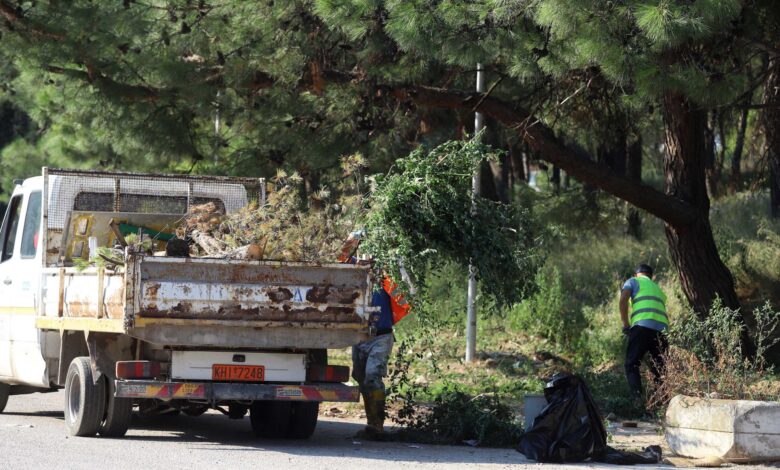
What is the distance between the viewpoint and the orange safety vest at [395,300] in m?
9.70

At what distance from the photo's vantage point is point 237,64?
13766mm

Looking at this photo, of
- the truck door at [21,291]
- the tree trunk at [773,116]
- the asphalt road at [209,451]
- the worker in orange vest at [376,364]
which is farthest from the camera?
the tree trunk at [773,116]

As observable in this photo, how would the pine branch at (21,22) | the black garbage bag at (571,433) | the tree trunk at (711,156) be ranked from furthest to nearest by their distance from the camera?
the tree trunk at (711,156) → the pine branch at (21,22) → the black garbage bag at (571,433)

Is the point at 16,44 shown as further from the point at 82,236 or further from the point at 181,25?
the point at 82,236

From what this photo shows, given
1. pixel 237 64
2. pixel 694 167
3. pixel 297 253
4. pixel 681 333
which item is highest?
pixel 237 64

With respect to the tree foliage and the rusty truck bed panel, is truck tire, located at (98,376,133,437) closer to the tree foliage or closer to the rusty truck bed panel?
the rusty truck bed panel

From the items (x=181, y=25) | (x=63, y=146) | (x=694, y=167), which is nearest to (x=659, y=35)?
(x=694, y=167)

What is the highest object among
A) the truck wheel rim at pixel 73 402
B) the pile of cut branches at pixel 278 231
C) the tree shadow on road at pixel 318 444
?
the pile of cut branches at pixel 278 231

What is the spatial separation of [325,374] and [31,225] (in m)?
3.55

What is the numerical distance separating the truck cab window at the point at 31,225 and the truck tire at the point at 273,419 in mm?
2638

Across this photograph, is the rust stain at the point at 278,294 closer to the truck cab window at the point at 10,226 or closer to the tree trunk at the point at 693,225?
the truck cab window at the point at 10,226

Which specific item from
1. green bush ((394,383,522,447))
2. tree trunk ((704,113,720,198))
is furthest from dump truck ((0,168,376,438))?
tree trunk ((704,113,720,198))

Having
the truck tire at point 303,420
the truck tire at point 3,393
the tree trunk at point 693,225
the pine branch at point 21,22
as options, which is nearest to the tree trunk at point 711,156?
the tree trunk at point 693,225

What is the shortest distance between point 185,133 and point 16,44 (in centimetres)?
275
